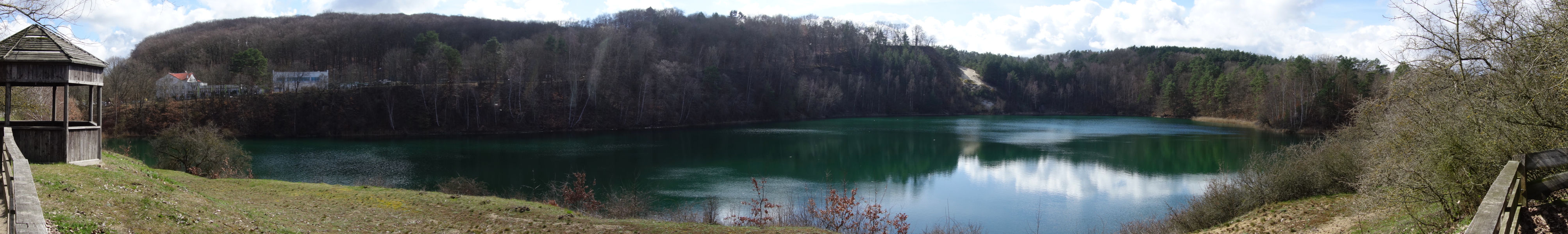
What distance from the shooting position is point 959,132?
5594 cm

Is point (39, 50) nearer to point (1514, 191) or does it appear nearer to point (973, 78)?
point (1514, 191)

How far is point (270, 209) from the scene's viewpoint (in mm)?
11391

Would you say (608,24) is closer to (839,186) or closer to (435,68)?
(435,68)

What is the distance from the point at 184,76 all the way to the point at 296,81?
38.1 ft

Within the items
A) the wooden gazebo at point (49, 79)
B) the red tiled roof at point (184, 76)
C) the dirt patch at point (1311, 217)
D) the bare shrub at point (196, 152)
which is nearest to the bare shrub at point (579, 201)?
the wooden gazebo at point (49, 79)

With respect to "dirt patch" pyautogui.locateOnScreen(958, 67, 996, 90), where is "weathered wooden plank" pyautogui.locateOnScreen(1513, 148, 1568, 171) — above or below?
below

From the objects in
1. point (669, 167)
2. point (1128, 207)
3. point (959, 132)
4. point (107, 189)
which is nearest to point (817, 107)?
point (959, 132)

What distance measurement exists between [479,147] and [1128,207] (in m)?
34.0

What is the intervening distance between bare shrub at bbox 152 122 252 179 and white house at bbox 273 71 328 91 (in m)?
35.6

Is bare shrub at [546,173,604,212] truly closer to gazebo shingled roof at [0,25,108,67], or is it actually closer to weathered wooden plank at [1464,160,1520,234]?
gazebo shingled roof at [0,25,108,67]

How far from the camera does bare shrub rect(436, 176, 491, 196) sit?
20062mm

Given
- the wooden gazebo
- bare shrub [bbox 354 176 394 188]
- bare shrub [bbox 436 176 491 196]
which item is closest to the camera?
the wooden gazebo

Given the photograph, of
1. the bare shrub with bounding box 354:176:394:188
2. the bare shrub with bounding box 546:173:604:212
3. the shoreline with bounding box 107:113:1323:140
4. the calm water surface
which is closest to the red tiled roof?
the shoreline with bounding box 107:113:1323:140

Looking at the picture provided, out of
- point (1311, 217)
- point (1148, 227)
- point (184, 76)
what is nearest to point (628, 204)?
point (1148, 227)
